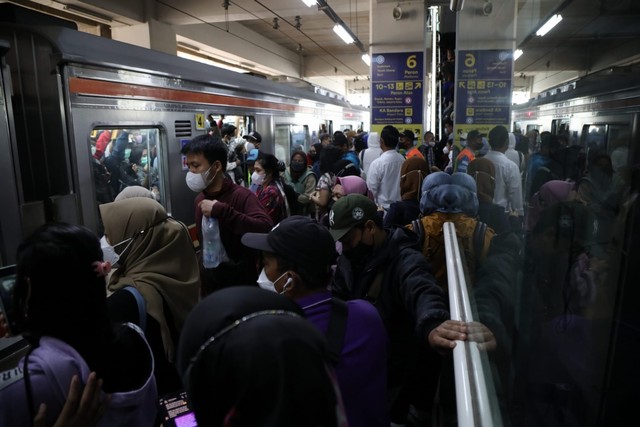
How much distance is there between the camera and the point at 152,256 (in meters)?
2.20

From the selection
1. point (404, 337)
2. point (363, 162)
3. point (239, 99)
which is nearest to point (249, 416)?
point (404, 337)

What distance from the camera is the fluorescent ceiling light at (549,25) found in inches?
47.7

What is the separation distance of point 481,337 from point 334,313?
21.5 inches

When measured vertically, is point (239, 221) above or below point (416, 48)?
below

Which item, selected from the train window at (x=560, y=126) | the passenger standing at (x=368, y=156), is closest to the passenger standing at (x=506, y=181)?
the train window at (x=560, y=126)

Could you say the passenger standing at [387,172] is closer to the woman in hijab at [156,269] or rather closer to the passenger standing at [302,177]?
the passenger standing at [302,177]

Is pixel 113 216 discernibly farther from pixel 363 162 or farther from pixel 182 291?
pixel 363 162

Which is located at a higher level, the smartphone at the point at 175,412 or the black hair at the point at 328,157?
the black hair at the point at 328,157

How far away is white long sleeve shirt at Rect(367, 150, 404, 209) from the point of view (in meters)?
5.37

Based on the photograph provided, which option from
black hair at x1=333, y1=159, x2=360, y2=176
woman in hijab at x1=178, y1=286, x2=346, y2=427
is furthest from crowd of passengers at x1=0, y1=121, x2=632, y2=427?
black hair at x1=333, y1=159, x2=360, y2=176

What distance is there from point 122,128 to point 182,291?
2.34m

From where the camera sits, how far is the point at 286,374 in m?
0.77

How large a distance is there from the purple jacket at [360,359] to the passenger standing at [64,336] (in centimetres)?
59

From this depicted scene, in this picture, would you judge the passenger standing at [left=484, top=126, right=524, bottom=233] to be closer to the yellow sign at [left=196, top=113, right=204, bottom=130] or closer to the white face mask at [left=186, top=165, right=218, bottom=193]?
the white face mask at [left=186, top=165, right=218, bottom=193]
